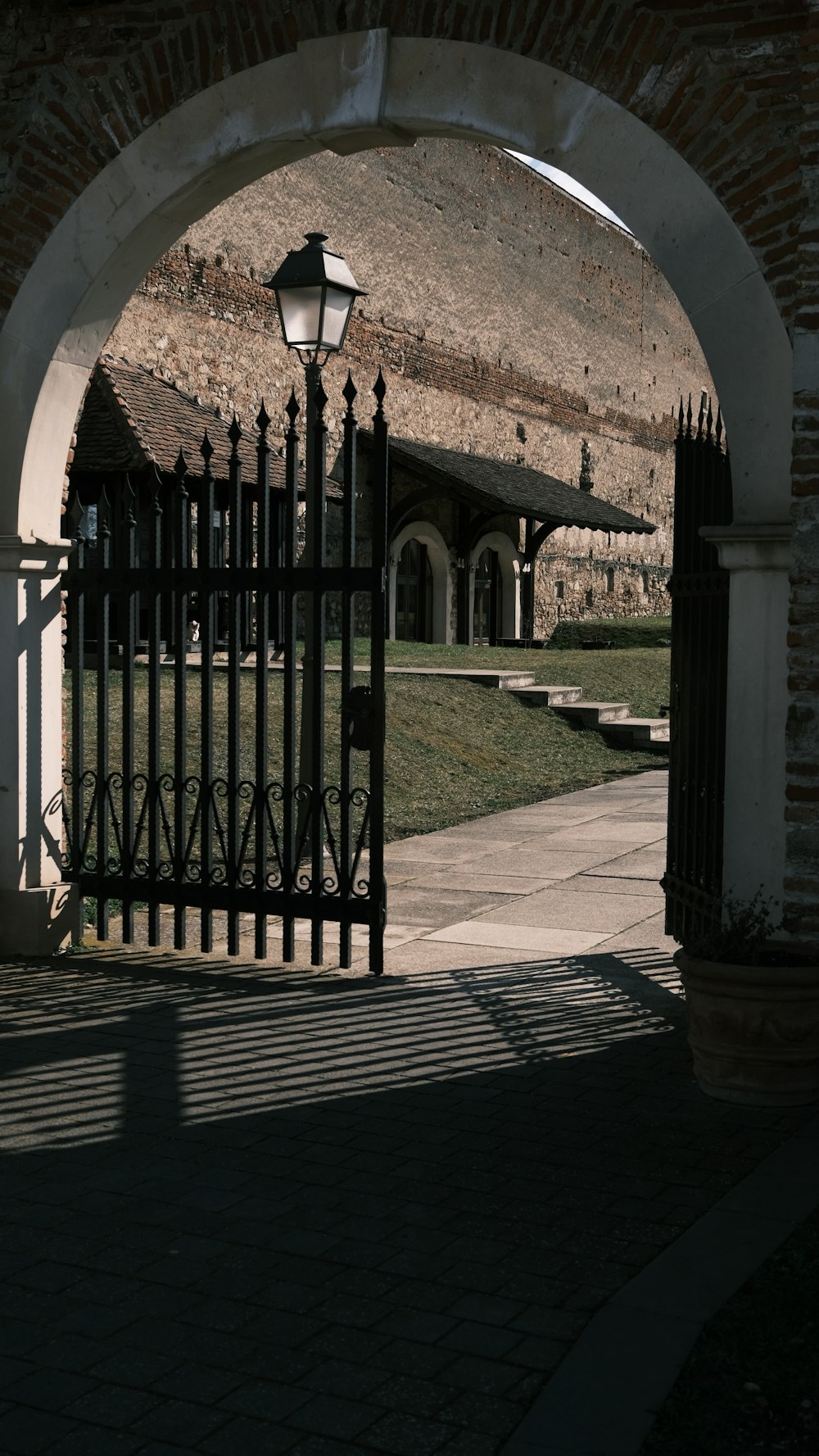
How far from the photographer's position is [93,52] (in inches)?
245

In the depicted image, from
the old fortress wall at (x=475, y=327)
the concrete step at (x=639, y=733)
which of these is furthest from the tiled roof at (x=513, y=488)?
the concrete step at (x=639, y=733)

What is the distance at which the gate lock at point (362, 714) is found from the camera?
603cm

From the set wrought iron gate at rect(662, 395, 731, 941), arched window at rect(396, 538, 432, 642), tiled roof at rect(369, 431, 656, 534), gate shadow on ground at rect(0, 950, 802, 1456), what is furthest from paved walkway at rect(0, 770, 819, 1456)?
arched window at rect(396, 538, 432, 642)

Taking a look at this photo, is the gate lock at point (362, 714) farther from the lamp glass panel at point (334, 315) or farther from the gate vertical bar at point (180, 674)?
the lamp glass panel at point (334, 315)

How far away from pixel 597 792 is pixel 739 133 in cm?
768

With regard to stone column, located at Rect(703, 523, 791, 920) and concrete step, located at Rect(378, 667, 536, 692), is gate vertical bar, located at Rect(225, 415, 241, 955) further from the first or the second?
concrete step, located at Rect(378, 667, 536, 692)

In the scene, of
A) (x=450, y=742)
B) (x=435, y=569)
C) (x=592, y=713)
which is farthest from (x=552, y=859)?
(x=435, y=569)

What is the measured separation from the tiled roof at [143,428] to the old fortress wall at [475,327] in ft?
2.29

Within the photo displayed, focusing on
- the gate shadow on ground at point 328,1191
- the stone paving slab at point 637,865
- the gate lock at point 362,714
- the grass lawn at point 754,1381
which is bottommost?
the gate shadow on ground at point 328,1191

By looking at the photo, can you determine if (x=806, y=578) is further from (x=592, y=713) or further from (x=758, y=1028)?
(x=592, y=713)

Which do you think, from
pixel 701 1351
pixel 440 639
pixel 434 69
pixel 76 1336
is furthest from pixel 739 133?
pixel 440 639

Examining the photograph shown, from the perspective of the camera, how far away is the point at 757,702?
5055 millimetres

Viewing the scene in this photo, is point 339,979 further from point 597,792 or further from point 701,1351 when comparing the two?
point 597,792

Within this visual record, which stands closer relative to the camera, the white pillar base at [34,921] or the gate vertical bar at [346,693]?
the gate vertical bar at [346,693]
